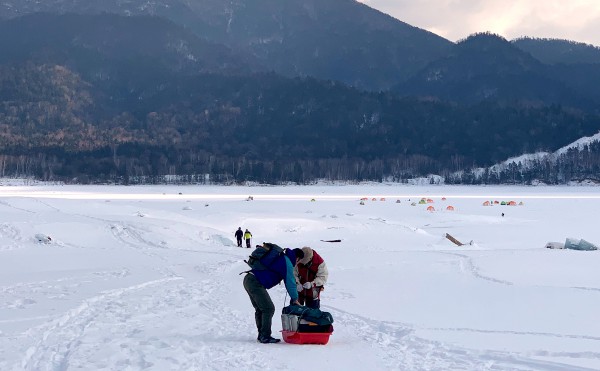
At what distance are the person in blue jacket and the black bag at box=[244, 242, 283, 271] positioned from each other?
0.18ft

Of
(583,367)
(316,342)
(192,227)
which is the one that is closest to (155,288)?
(316,342)

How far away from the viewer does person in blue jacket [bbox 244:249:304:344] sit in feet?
36.2

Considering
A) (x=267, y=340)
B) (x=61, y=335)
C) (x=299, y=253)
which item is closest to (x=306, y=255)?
(x=299, y=253)

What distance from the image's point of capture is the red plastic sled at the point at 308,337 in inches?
435

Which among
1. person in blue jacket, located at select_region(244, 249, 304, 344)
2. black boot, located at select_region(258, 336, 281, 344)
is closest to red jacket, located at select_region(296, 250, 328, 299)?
person in blue jacket, located at select_region(244, 249, 304, 344)

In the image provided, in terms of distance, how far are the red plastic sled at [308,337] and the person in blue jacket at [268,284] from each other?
11.9 inches

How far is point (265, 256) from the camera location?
36.7ft

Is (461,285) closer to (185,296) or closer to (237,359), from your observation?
(185,296)

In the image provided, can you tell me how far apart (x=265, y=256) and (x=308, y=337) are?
5.20 feet

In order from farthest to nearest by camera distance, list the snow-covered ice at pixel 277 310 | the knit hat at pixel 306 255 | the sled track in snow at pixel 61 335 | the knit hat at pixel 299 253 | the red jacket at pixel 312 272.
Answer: the red jacket at pixel 312 272 → the knit hat at pixel 306 255 → the knit hat at pixel 299 253 → the snow-covered ice at pixel 277 310 → the sled track in snow at pixel 61 335

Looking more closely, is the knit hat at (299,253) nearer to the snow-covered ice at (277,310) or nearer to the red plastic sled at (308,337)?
the red plastic sled at (308,337)

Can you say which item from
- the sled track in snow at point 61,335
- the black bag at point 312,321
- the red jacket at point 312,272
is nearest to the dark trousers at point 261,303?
the black bag at point 312,321

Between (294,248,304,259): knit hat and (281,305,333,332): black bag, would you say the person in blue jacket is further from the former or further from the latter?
(281,305,333,332): black bag

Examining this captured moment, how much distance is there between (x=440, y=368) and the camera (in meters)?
9.27
